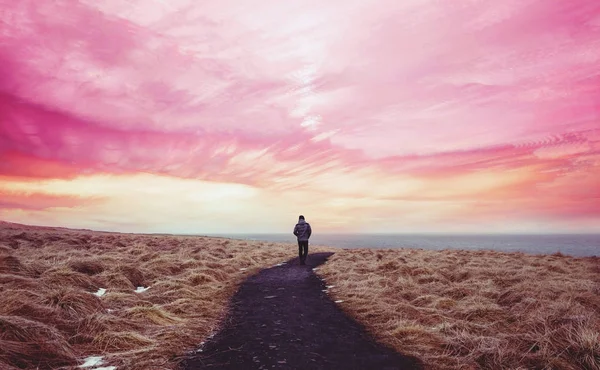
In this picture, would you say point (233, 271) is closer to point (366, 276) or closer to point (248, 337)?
point (366, 276)

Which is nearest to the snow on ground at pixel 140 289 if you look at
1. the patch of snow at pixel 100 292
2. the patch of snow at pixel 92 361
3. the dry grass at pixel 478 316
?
the patch of snow at pixel 100 292

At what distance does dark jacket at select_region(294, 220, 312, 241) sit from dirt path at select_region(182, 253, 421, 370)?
8655 mm

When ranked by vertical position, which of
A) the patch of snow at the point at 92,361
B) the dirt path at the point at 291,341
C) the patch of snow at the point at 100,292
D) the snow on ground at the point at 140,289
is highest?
the patch of snow at the point at 100,292

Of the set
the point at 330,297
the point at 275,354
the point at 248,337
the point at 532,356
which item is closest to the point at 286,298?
the point at 330,297

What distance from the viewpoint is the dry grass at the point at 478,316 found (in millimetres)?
6129

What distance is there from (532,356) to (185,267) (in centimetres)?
1413

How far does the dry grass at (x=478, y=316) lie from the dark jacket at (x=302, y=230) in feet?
15.9

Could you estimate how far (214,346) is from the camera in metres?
7.21

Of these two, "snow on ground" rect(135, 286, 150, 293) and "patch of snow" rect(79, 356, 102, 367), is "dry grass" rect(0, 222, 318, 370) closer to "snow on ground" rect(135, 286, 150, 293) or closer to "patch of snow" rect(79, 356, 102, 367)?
"patch of snow" rect(79, 356, 102, 367)

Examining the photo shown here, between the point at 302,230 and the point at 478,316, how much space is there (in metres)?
12.9

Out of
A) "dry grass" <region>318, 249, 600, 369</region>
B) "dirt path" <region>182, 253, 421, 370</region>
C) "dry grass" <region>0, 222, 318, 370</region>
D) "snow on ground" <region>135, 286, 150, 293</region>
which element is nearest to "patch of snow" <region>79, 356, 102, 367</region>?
"dry grass" <region>0, 222, 318, 370</region>

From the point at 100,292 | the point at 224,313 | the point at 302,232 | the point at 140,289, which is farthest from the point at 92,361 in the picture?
the point at 302,232

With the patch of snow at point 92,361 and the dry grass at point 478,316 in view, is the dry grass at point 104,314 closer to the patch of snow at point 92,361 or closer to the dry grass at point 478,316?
the patch of snow at point 92,361

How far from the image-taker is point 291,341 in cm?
746
